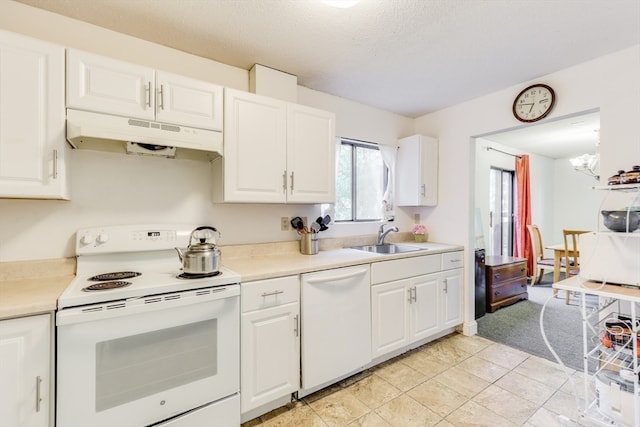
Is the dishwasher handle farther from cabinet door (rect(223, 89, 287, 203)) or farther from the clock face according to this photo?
the clock face

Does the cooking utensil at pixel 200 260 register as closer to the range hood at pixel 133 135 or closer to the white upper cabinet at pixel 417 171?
the range hood at pixel 133 135

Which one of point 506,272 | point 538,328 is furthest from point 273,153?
point 506,272

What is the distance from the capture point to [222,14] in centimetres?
167

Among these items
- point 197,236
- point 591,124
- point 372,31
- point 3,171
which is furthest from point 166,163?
point 591,124

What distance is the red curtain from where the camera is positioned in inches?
206

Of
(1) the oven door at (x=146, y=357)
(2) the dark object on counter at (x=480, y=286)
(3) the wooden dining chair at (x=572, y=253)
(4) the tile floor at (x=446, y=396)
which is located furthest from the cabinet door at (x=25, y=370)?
(3) the wooden dining chair at (x=572, y=253)

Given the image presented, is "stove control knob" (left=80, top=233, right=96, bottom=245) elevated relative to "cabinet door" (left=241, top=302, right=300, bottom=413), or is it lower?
elevated

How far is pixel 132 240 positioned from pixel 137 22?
Answer: 1319mm

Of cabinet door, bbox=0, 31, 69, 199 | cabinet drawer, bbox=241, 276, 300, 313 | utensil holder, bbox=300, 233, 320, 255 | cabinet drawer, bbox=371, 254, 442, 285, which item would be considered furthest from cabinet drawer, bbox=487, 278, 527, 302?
cabinet door, bbox=0, 31, 69, 199

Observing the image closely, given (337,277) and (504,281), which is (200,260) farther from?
(504,281)

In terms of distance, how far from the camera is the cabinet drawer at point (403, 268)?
224cm

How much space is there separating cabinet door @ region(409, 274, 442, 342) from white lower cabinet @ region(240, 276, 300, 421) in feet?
3.80

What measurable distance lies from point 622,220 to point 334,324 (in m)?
1.83

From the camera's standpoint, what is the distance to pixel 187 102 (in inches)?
69.2
